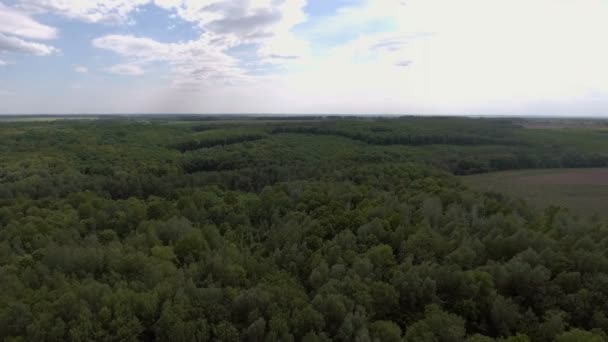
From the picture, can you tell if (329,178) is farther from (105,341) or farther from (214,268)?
(105,341)

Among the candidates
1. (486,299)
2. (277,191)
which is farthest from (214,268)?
(277,191)

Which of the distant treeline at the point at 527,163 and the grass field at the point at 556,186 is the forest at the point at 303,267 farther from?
the distant treeline at the point at 527,163

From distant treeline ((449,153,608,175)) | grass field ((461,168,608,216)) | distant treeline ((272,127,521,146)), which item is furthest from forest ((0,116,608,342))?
distant treeline ((272,127,521,146))

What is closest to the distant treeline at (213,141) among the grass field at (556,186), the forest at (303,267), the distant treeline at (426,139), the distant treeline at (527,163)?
the distant treeline at (426,139)

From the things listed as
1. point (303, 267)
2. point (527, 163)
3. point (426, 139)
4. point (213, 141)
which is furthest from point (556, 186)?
point (213, 141)

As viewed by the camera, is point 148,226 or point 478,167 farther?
point 478,167

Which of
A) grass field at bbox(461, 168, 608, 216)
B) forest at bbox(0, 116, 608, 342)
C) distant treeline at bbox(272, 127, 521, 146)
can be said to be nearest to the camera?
forest at bbox(0, 116, 608, 342)

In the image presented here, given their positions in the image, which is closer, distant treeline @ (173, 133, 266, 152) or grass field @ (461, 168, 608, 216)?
grass field @ (461, 168, 608, 216)

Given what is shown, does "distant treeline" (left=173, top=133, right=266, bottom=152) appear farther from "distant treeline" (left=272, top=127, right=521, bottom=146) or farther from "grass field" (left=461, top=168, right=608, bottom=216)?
"grass field" (left=461, top=168, right=608, bottom=216)
